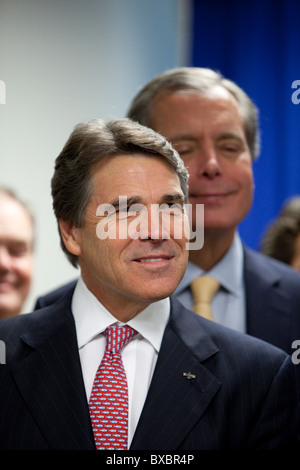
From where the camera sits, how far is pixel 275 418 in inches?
54.4

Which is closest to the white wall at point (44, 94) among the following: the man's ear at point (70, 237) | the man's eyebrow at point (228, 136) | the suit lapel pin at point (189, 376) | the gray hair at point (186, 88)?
the gray hair at point (186, 88)

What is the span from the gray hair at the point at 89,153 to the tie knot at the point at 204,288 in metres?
0.46

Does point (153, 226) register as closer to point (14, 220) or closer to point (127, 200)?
point (127, 200)

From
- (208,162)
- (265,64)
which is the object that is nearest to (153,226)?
(208,162)

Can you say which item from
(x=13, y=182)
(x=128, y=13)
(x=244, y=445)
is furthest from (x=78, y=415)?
(x=128, y=13)

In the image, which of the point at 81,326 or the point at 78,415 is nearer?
the point at 78,415

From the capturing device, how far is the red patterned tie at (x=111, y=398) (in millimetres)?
1318

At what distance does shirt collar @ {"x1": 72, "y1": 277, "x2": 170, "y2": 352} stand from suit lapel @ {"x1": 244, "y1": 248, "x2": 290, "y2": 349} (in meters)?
0.39

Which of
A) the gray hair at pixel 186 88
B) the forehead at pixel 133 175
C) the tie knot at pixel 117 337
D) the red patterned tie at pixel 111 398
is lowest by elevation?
the red patterned tie at pixel 111 398

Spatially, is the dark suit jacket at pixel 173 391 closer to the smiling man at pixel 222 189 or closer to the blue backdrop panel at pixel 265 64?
the smiling man at pixel 222 189

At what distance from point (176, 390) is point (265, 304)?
539mm

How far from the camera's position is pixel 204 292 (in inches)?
72.4
